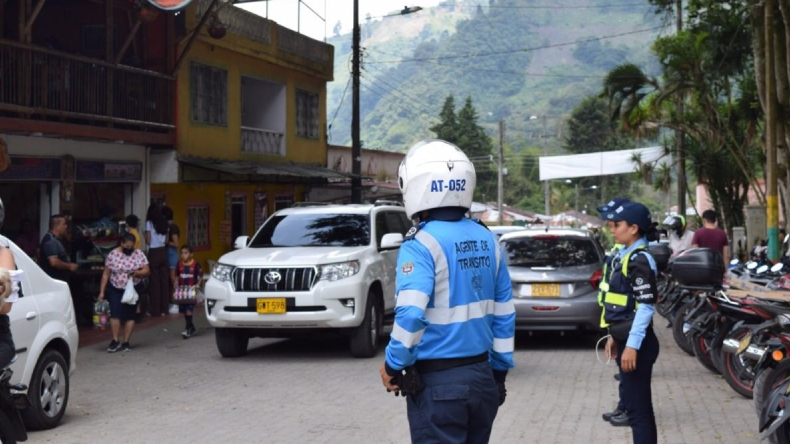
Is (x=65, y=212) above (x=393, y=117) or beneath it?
beneath

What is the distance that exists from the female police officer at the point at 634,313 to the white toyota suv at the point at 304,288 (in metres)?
5.81

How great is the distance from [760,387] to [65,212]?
12.9 m

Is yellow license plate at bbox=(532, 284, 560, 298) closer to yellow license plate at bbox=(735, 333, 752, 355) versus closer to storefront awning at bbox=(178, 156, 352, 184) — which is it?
yellow license plate at bbox=(735, 333, 752, 355)

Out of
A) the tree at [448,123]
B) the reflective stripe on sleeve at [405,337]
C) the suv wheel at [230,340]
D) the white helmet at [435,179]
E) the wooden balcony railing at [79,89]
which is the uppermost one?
the tree at [448,123]

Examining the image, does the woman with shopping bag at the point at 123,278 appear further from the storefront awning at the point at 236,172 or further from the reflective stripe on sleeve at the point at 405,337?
the reflective stripe on sleeve at the point at 405,337

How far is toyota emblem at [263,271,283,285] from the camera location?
13.1m

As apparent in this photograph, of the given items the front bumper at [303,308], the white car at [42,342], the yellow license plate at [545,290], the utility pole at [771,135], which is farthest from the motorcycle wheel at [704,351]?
the utility pole at [771,135]

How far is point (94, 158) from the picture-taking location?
1923 cm

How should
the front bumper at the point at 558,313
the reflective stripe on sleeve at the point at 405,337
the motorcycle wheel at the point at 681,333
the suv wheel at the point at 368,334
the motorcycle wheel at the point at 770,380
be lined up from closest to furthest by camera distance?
the reflective stripe on sleeve at the point at 405,337
the motorcycle wheel at the point at 770,380
the motorcycle wheel at the point at 681,333
the suv wheel at the point at 368,334
the front bumper at the point at 558,313

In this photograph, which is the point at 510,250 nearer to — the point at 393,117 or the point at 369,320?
the point at 369,320

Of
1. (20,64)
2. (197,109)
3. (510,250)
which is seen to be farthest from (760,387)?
(197,109)

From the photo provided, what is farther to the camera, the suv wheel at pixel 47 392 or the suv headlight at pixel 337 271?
the suv headlight at pixel 337 271

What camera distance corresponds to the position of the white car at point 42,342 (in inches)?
340

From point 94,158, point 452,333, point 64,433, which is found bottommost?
point 64,433
